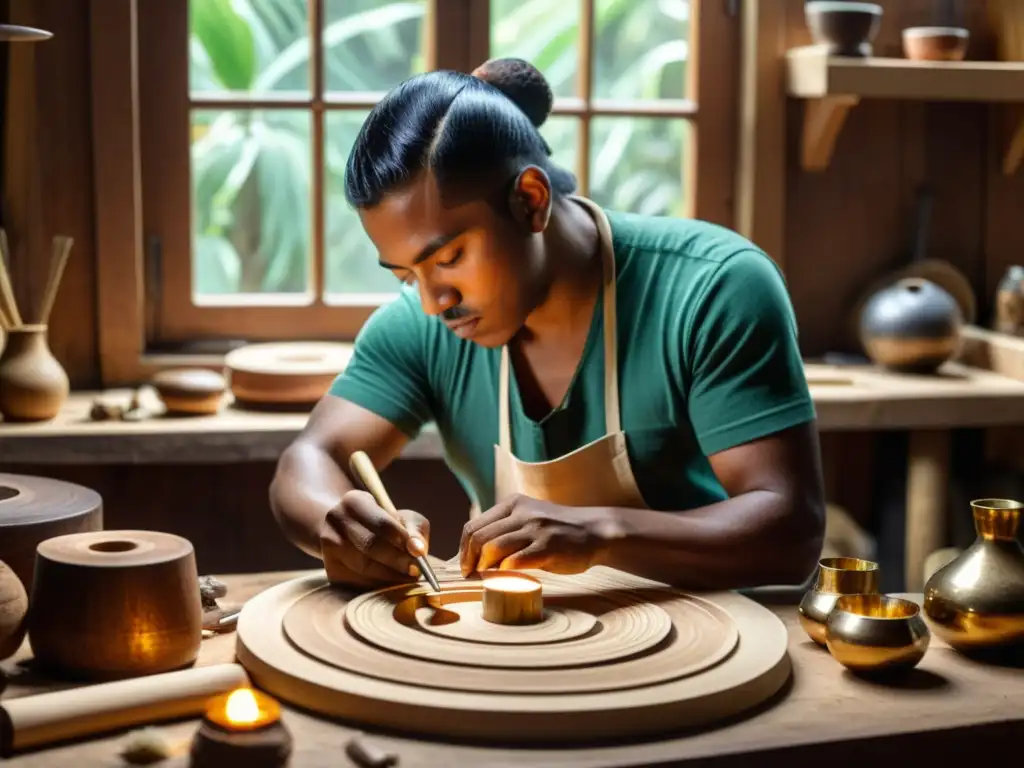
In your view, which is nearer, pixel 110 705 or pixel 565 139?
pixel 110 705

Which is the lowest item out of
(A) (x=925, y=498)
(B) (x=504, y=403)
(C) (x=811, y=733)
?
(A) (x=925, y=498)

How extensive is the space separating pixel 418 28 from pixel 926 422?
1.59 metres

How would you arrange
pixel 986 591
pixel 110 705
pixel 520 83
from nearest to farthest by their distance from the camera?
pixel 110 705, pixel 986 591, pixel 520 83

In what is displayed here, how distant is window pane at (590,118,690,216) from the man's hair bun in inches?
58.3

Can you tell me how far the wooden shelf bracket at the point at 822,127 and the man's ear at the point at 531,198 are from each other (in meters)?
1.65

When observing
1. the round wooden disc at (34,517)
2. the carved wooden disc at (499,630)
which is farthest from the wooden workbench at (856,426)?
the carved wooden disc at (499,630)

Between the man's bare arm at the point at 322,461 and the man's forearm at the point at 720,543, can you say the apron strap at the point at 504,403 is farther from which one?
the man's forearm at the point at 720,543

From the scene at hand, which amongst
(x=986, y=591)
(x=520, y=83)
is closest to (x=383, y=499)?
(x=520, y=83)

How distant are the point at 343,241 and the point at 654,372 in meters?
1.61

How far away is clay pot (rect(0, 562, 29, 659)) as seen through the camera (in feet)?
5.67

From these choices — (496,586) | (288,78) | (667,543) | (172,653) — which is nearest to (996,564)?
(667,543)

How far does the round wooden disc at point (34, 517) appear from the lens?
188 cm

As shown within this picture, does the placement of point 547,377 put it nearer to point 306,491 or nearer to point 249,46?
point 306,491

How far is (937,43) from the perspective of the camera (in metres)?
3.67
